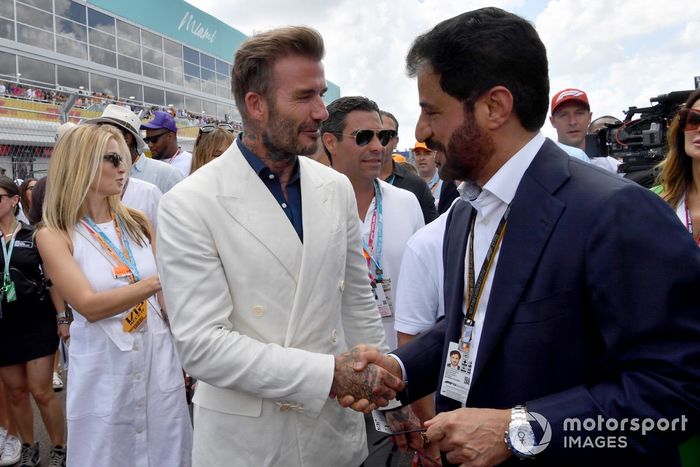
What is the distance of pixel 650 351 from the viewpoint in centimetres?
124

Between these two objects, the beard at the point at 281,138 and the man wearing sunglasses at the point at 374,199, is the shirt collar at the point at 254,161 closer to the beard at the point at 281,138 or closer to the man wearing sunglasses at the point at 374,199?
the beard at the point at 281,138

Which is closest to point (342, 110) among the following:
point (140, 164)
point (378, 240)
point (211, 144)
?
point (378, 240)

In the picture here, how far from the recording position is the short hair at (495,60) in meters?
1.46

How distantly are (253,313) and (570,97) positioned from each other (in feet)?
14.1

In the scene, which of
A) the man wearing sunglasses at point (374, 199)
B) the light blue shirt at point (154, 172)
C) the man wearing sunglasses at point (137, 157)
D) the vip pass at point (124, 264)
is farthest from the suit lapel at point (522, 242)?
the light blue shirt at point (154, 172)

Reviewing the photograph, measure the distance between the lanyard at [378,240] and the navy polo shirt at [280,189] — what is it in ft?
3.56

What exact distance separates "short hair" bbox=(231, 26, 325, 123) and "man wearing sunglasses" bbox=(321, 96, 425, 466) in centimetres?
123

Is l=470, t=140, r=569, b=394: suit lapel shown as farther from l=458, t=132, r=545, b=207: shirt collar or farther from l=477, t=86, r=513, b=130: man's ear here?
l=477, t=86, r=513, b=130: man's ear

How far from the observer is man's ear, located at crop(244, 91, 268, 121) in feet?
7.08

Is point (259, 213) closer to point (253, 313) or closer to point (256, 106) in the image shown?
point (253, 313)

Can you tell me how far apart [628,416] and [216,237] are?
4.30 ft

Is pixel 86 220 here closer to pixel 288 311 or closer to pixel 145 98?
pixel 288 311

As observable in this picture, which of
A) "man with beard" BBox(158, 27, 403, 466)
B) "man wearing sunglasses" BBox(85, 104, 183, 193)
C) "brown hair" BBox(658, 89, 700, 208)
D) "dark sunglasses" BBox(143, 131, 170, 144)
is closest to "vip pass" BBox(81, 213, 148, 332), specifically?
"man with beard" BBox(158, 27, 403, 466)

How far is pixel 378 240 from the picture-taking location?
131 inches
